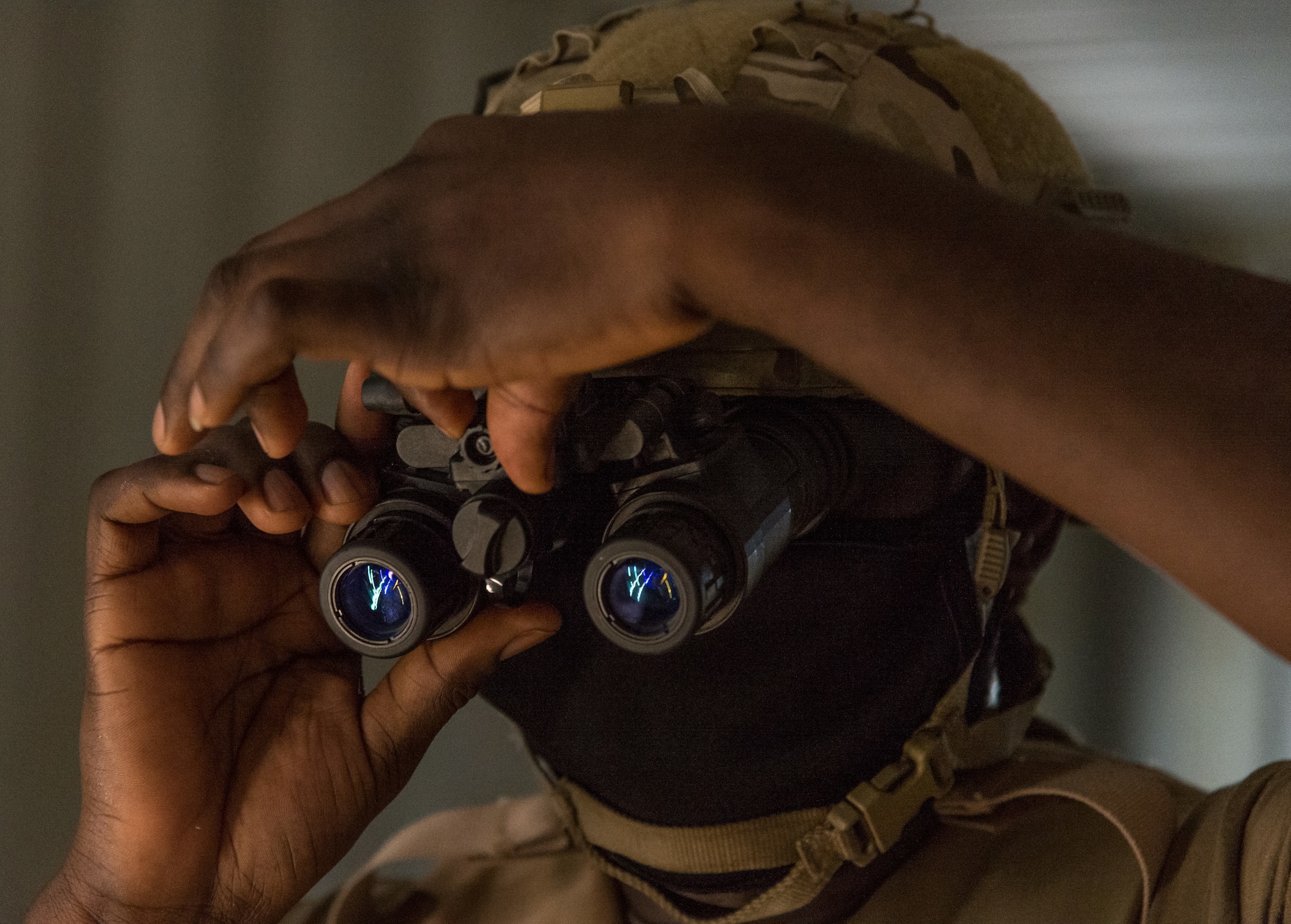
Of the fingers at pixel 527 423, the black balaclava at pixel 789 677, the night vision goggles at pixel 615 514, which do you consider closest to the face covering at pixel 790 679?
the black balaclava at pixel 789 677

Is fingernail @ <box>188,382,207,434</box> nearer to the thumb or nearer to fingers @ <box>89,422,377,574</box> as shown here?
fingers @ <box>89,422,377,574</box>

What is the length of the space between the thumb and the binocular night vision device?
3cm

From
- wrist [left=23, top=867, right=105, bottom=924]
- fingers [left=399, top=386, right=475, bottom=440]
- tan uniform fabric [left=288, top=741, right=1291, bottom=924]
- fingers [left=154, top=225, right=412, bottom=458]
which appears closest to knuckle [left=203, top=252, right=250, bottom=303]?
fingers [left=154, top=225, right=412, bottom=458]

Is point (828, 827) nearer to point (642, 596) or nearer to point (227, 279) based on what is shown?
point (642, 596)

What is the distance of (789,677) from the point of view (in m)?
0.88

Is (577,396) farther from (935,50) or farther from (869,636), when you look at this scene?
(935,50)

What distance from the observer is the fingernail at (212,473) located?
76 centimetres

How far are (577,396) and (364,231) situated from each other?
0.62 ft

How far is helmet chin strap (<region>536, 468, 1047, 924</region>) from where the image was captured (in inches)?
35.0

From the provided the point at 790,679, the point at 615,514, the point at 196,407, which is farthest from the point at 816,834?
the point at 196,407

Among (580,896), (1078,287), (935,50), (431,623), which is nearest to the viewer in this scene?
(1078,287)

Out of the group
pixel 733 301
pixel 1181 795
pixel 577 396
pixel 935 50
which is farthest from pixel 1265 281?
pixel 1181 795

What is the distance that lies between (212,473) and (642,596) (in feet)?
1.20

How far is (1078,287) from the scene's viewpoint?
0.47 metres
